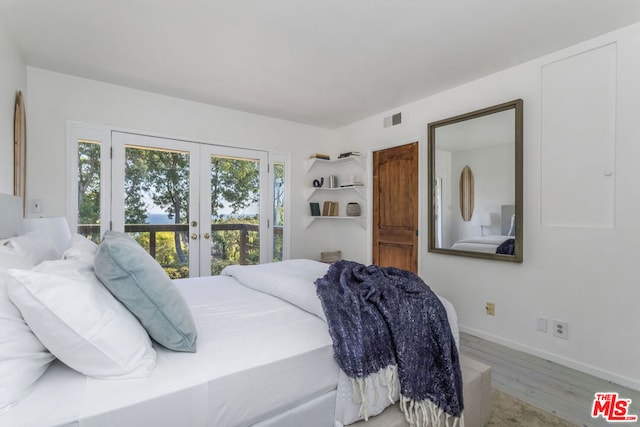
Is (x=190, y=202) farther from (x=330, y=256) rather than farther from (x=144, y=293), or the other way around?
(x=144, y=293)

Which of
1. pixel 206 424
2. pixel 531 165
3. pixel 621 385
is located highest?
pixel 531 165

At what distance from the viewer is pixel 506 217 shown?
9.43 feet

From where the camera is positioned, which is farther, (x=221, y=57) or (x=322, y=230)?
(x=322, y=230)

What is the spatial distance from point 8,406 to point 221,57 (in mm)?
2575

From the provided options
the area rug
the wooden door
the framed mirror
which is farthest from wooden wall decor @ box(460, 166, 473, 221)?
the area rug

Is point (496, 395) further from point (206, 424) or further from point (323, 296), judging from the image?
point (206, 424)

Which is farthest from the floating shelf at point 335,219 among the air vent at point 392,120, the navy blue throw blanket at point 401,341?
the navy blue throw blanket at point 401,341

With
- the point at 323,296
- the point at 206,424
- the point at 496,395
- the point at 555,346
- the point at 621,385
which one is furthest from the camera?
the point at 555,346

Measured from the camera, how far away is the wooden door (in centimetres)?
373

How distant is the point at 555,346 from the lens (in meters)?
2.60

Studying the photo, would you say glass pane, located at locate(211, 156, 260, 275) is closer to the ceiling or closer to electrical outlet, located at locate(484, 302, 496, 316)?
the ceiling

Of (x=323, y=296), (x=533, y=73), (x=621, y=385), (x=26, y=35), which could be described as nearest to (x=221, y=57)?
(x=26, y=35)

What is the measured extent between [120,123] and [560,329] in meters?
4.46

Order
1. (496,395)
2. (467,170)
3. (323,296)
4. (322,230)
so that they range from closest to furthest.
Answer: (323,296) → (496,395) → (467,170) → (322,230)
